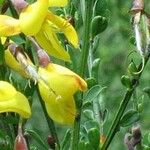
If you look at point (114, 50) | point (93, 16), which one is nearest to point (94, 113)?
point (93, 16)

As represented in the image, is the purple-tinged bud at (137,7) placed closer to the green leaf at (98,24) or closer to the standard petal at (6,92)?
the green leaf at (98,24)

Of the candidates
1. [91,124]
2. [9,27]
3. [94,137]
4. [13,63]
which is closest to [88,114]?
[91,124]

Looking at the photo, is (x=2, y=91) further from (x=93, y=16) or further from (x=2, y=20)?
(x=93, y=16)

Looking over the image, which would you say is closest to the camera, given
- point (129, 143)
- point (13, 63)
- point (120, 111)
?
point (13, 63)

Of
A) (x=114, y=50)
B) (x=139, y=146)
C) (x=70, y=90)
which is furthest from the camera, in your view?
(x=114, y=50)

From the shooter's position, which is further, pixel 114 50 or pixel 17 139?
pixel 114 50

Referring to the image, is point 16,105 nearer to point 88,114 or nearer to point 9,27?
point 9,27
